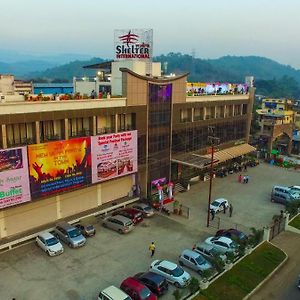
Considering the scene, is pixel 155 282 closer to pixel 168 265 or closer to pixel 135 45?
pixel 168 265

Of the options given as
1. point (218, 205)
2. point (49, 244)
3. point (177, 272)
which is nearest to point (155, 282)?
point (177, 272)

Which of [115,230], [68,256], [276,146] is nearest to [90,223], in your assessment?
[115,230]

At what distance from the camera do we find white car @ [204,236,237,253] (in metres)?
34.9

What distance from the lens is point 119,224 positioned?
131 ft

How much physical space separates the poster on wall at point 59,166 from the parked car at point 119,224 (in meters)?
5.18

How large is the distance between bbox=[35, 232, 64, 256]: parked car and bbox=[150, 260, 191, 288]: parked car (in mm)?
9598

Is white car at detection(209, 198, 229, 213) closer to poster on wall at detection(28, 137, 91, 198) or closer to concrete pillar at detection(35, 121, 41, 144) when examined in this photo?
poster on wall at detection(28, 137, 91, 198)

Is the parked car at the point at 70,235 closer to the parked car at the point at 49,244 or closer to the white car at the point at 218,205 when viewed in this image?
the parked car at the point at 49,244

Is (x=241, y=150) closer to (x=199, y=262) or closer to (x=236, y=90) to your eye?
(x=236, y=90)

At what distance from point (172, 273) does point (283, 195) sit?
26204mm

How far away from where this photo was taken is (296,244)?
38.5 metres

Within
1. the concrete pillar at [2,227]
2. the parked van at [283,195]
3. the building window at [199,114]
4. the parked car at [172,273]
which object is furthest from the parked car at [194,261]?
the building window at [199,114]

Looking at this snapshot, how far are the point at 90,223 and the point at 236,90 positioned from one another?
41466mm

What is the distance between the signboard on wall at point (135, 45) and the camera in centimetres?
4953
